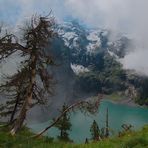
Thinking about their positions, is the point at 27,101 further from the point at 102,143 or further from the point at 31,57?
the point at 102,143

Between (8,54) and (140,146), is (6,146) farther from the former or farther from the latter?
(8,54)

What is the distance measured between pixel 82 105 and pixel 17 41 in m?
6.76

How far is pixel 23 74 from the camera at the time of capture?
92.3 feet

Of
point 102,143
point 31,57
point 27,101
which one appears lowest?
point 102,143

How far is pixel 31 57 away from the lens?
1134 inches

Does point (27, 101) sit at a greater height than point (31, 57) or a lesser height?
lesser

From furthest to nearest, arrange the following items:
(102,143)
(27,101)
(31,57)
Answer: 1. (31,57)
2. (27,101)
3. (102,143)

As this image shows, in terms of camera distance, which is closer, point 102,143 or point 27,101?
point 102,143

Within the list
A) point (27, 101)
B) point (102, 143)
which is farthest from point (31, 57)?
point (102, 143)

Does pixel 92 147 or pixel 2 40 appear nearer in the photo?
pixel 92 147

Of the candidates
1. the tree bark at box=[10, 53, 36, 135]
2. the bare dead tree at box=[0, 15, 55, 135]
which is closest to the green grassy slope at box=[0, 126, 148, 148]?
the tree bark at box=[10, 53, 36, 135]

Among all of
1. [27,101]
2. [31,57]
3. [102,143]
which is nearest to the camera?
[102,143]

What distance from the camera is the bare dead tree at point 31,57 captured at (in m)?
28.0

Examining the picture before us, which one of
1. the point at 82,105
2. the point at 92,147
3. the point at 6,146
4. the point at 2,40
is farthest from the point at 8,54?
the point at 92,147
